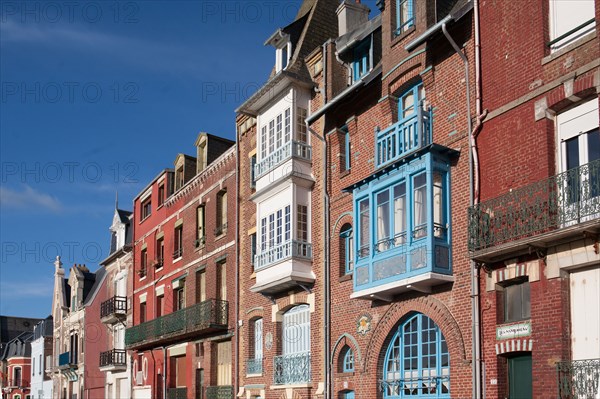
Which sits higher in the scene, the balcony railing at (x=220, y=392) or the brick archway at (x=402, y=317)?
the brick archway at (x=402, y=317)

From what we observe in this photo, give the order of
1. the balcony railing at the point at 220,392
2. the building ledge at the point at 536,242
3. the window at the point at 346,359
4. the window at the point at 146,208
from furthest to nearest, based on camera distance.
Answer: the window at the point at 146,208, the balcony railing at the point at 220,392, the window at the point at 346,359, the building ledge at the point at 536,242

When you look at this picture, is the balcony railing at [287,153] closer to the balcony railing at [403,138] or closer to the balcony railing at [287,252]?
the balcony railing at [287,252]

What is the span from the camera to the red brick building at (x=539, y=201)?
15875 mm

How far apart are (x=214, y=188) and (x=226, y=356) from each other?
670 centimetres

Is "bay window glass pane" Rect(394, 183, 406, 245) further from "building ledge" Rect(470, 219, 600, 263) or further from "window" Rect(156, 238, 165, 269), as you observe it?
"window" Rect(156, 238, 165, 269)

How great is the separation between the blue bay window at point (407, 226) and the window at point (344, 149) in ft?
9.66

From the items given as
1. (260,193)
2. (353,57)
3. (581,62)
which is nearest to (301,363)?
(260,193)

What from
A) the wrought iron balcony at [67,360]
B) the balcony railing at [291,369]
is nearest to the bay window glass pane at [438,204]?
the balcony railing at [291,369]

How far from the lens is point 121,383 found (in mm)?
42844

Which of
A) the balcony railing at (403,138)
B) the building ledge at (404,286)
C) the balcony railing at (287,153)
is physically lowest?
the building ledge at (404,286)

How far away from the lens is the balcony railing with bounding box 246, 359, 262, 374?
92.6 ft

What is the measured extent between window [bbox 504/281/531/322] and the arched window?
2419 millimetres

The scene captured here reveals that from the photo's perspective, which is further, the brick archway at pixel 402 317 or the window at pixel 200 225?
the window at pixel 200 225

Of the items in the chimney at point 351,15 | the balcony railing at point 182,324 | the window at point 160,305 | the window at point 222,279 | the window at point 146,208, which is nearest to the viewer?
the chimney at point 351,15
